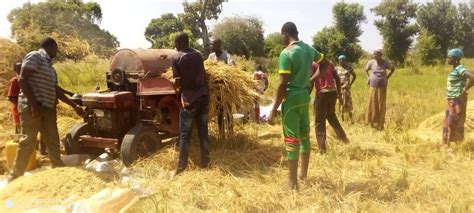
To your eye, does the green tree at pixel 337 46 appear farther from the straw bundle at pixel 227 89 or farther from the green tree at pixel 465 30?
the straw bundle at pixel 227 89

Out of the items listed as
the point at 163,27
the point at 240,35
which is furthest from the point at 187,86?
the point at 163,27

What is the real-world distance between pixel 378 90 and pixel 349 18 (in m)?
35.4

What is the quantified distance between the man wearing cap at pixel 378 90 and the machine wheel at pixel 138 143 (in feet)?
15.7

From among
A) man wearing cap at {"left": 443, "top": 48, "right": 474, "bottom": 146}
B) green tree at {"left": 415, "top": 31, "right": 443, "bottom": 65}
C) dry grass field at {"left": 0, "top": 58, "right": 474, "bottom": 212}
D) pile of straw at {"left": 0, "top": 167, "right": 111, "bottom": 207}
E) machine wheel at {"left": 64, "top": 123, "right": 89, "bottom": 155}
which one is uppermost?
green tree at {"left": 415, "top": 31, "right": 443, "bottom": 65}

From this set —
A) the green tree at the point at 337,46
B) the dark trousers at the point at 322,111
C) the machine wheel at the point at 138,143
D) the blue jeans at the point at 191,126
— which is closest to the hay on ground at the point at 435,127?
the dark trousers at the point at 322,111

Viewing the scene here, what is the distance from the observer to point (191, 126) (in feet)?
17.5

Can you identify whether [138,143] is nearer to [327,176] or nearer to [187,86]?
[187,86]

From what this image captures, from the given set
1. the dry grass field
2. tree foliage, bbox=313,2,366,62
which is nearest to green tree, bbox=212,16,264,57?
tree foliage, bbox=313,2,366,62

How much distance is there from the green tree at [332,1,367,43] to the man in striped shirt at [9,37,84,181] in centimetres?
3943

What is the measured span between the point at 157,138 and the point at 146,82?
0.77 meters

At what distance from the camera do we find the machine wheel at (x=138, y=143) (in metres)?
5.45

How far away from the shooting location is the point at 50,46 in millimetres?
5078

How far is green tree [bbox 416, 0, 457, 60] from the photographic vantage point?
141 ft

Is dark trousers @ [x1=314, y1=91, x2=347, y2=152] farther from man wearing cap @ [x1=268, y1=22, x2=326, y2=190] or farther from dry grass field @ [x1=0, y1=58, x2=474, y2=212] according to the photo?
man wearing cap @ [x1=268, y1=22, x2=326, y2=190]
